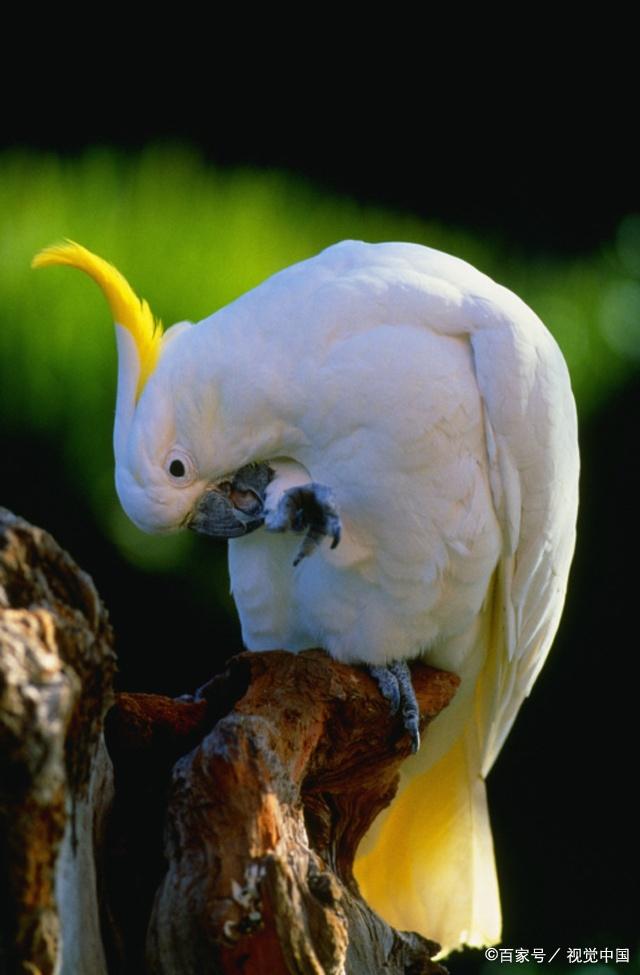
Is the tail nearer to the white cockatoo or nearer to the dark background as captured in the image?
the white cockatoo

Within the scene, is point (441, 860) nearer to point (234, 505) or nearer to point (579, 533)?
point (234, 505)

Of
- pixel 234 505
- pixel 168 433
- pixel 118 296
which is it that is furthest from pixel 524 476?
pixel 118 296

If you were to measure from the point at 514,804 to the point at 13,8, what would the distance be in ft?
9.28

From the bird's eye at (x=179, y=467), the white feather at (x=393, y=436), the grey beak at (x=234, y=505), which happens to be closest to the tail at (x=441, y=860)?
the white feather at (x=393, y=436)

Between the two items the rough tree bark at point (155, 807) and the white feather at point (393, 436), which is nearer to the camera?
the rough tree bark at point (155, 807)

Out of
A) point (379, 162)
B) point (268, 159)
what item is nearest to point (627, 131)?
point (379, 162)

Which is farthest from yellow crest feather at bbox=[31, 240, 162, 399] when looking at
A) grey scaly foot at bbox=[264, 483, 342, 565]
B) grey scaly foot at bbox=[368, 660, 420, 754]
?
grey scaly foot at bbox=[368, 660, 420, 754]

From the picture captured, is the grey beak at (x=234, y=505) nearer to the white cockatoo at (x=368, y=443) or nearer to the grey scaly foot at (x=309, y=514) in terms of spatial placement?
the white cockatoo at (x=368, y=443)

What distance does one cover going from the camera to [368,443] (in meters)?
2.24

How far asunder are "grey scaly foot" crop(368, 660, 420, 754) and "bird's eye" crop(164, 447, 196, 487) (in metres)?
0.52

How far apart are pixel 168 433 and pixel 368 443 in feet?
1.18

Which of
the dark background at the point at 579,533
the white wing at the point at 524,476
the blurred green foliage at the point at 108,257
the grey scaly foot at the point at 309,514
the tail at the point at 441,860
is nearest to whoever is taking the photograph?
the grey scaly foot at the point at 309,514

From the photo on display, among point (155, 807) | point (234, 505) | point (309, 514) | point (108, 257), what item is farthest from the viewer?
point (108, 257)

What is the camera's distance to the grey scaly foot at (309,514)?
2.18 m
